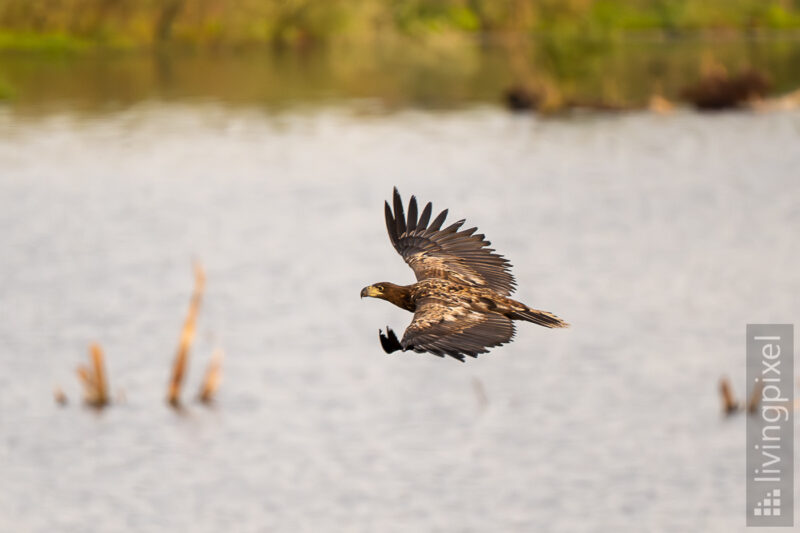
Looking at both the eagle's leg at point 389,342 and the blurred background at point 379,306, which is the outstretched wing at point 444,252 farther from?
the blurred background at point 379,306

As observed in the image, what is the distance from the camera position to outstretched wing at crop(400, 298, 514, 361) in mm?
8914

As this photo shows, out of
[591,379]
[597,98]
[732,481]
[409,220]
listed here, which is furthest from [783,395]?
[409,220]

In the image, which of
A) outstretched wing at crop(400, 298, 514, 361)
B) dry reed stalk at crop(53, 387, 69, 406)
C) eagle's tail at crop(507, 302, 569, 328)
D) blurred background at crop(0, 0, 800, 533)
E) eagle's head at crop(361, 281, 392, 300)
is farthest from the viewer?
blurred background at crop(0, 0, 800, 533)

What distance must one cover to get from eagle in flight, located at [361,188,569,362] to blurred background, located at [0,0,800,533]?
72.2 metres

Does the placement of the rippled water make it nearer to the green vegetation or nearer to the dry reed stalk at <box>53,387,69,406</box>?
the dry reed stalk at <box>53,387,69,406</box>

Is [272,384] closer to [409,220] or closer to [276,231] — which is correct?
[276,231]

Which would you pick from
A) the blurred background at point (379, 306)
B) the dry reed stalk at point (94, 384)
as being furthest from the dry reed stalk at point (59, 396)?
the dry reed stalk at point (94, 384)

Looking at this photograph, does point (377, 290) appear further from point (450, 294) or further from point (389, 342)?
point (389, 342)

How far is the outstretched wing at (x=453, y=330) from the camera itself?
8914 millimetres

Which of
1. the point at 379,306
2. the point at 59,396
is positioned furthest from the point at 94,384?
the point at 379,306

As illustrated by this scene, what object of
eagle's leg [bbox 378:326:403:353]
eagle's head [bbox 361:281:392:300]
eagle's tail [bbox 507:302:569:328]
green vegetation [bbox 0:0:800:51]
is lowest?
eagle's leg [bbox 378:326:403:353]

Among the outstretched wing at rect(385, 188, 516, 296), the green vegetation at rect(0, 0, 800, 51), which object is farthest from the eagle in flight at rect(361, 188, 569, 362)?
the green vegetation at rect(0, 0, 800, 51)

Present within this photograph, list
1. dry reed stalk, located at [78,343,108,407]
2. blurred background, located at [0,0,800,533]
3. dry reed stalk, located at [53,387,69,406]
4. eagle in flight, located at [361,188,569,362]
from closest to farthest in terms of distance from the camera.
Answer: eagle in flight, located at [361,188,569,362] → dry reed stalk, located at [78,343,108,407] → dry reed stalk, located at [53,387,69,406] → blurred background, located at [0,0,800,533]

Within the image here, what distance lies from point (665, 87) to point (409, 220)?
155 meters
